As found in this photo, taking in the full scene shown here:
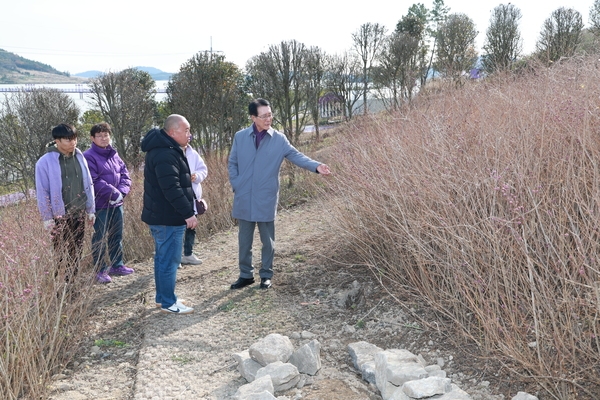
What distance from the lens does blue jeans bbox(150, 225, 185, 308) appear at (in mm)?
4293

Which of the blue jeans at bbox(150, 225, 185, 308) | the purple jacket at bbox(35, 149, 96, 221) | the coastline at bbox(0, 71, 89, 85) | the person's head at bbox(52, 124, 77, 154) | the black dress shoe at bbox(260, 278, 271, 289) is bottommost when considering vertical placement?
the black dress shoe at bbox(260, 278, 271, 289)

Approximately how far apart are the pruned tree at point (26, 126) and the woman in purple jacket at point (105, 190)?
46.0 feet

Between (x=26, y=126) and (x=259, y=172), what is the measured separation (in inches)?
652

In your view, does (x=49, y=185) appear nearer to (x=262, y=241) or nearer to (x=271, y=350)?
(x=262, y=241)

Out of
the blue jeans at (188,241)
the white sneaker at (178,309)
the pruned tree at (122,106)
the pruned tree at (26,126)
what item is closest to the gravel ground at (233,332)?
the white sneaker at (178,309)

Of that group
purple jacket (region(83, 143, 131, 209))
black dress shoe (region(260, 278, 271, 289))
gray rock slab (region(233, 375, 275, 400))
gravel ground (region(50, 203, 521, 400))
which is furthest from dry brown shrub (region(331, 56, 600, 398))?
purple jacket (region(83, 143, 131, 209))

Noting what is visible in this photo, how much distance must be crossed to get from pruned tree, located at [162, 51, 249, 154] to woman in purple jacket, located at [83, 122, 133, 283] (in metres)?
10.8

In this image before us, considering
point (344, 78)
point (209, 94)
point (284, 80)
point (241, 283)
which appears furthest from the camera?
point (344, 78)

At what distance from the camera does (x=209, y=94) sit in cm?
1689

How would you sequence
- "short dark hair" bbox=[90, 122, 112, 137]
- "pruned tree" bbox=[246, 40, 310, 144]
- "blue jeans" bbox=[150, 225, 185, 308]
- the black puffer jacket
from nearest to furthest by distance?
1. the black puffer jacket
2. "blue jeans" bbox=[150, 225, 185, 308]
3. "short dark hair" bbox=[90, 122, 112, 137]
4. "pruned tree" bbox=[246, 40, 310, 144]

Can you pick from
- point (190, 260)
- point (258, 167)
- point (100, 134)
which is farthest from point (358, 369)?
point (100, 134)

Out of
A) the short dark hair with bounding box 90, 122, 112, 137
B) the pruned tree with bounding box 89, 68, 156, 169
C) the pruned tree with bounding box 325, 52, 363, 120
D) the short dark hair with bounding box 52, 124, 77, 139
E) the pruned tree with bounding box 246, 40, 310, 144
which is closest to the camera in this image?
the short dark hair with bounding box 52, 124, 77, 139

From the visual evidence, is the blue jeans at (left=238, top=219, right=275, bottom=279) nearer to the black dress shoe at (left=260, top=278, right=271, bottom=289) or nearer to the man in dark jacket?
the black dress shoe at (left=260, top=278, right=271, bottom=289)

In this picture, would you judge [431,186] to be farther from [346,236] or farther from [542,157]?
[346,236]
